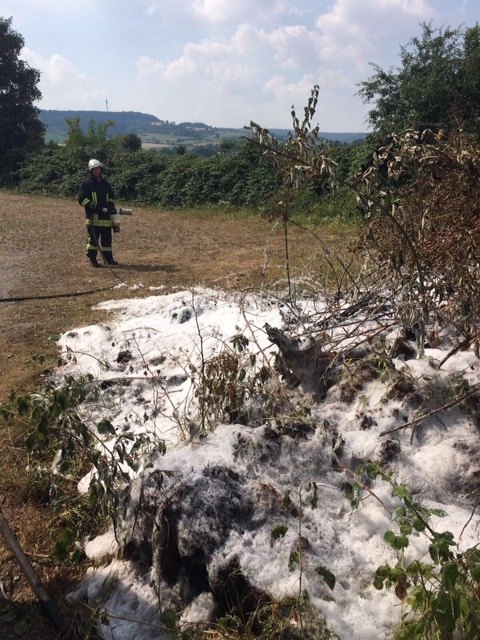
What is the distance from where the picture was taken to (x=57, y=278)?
24.7 feet

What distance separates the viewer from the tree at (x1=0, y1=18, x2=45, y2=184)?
22.4 meters

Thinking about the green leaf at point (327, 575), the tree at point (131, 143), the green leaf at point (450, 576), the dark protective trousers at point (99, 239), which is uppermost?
the tree at point (131, 143)

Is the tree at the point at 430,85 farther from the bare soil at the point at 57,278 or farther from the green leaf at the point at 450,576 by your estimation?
the green leaf at the point at 450,576

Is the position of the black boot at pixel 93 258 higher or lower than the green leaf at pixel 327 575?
higher

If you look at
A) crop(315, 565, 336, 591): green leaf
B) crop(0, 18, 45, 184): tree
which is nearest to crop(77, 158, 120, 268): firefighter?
crop(315, 565, 336, 591): green leaf

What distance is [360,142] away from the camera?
13.9 metres

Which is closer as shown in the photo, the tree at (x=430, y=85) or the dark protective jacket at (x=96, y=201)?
the dark protective jacket at (x=96, y=201)

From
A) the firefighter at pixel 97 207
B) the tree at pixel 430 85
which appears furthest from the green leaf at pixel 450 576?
the tree at pixel 430 85

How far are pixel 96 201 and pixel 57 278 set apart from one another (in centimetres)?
128

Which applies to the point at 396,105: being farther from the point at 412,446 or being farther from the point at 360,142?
the point at 412,446

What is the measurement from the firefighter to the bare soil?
1.42 ft

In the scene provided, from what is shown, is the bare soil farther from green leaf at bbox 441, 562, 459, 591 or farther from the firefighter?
green leaf at bbox 441, 562, 459, 591

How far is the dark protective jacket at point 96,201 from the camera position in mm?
7719

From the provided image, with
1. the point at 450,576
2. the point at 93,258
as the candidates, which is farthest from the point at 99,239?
the point at 450,576
